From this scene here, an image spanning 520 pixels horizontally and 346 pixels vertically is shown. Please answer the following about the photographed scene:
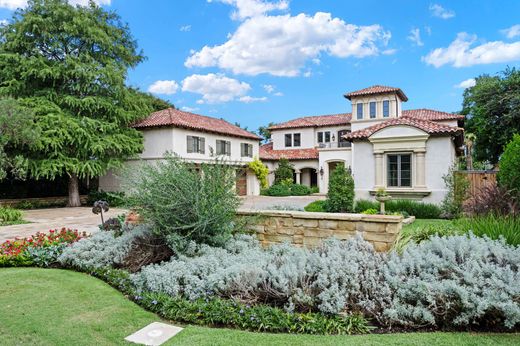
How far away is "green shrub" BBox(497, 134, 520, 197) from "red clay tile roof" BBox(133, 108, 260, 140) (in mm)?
18287

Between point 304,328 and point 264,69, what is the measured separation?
63.8 feet

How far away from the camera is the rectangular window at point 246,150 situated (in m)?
29.8

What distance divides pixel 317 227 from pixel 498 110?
22.4 meters

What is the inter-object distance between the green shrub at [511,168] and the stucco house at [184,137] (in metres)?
13.7

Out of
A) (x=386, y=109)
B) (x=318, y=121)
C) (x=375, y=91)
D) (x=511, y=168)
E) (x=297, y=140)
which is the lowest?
(x=511, y=168)

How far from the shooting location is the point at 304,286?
4.08m

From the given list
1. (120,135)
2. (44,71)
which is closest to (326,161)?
(120,135)

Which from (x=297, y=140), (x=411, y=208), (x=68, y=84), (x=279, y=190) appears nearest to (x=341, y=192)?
(x=411, y=208)

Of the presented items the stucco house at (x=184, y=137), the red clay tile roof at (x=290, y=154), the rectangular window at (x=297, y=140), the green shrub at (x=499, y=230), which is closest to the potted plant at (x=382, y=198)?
the green shrub at (x=499, y=230)

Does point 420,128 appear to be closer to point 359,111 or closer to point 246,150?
point 359,111

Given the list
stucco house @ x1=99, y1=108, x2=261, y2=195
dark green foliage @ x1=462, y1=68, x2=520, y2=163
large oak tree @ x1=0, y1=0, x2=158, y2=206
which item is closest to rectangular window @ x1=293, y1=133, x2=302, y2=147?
stucco house @ x1=99, y1=108, x2=261, y2=195

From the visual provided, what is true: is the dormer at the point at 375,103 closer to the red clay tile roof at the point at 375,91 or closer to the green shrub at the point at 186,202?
the red clay tile roof at the point at 375,91

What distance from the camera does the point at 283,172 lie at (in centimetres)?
3103

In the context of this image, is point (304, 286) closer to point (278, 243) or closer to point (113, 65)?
point (278, 243)
